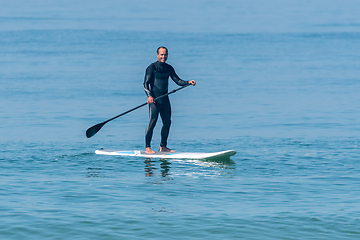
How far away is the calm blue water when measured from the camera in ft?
30.0

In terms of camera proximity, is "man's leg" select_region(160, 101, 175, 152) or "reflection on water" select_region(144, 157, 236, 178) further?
"man's leg" select_region(160, 101, 175, 152)

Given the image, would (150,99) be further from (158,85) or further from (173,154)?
(173,154)

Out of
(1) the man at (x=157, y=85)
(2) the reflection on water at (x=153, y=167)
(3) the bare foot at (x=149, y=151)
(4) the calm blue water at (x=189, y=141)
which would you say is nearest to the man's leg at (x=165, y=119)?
(1) the man at (x=157, y=85)

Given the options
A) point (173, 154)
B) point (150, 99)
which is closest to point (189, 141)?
Answer: point (173, 154)

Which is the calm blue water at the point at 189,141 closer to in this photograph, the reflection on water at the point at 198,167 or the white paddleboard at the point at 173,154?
the reflection on water at the point at 198,167

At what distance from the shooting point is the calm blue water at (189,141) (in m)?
9.14

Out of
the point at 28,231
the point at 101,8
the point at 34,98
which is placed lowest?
the point at 28,231

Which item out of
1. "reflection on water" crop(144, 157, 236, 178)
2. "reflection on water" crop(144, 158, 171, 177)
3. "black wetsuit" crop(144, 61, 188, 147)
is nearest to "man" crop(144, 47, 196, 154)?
"black wetsuit" crop(144, 61, 188, 147)

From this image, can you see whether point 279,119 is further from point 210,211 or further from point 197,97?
point 210,211

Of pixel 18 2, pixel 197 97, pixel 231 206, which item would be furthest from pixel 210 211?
pixel 18 2

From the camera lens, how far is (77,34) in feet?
183

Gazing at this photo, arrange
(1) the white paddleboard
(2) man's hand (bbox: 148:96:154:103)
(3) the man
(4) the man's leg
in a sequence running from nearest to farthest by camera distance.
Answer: (1) the white paddleboard, (2) man's hand (bbox: 148:96:154:103), (3) the man, (4) the man's leg

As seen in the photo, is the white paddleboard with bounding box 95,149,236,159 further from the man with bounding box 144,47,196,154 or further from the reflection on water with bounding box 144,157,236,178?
the man with bounding box 144,47,196,154

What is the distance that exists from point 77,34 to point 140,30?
613 cm
